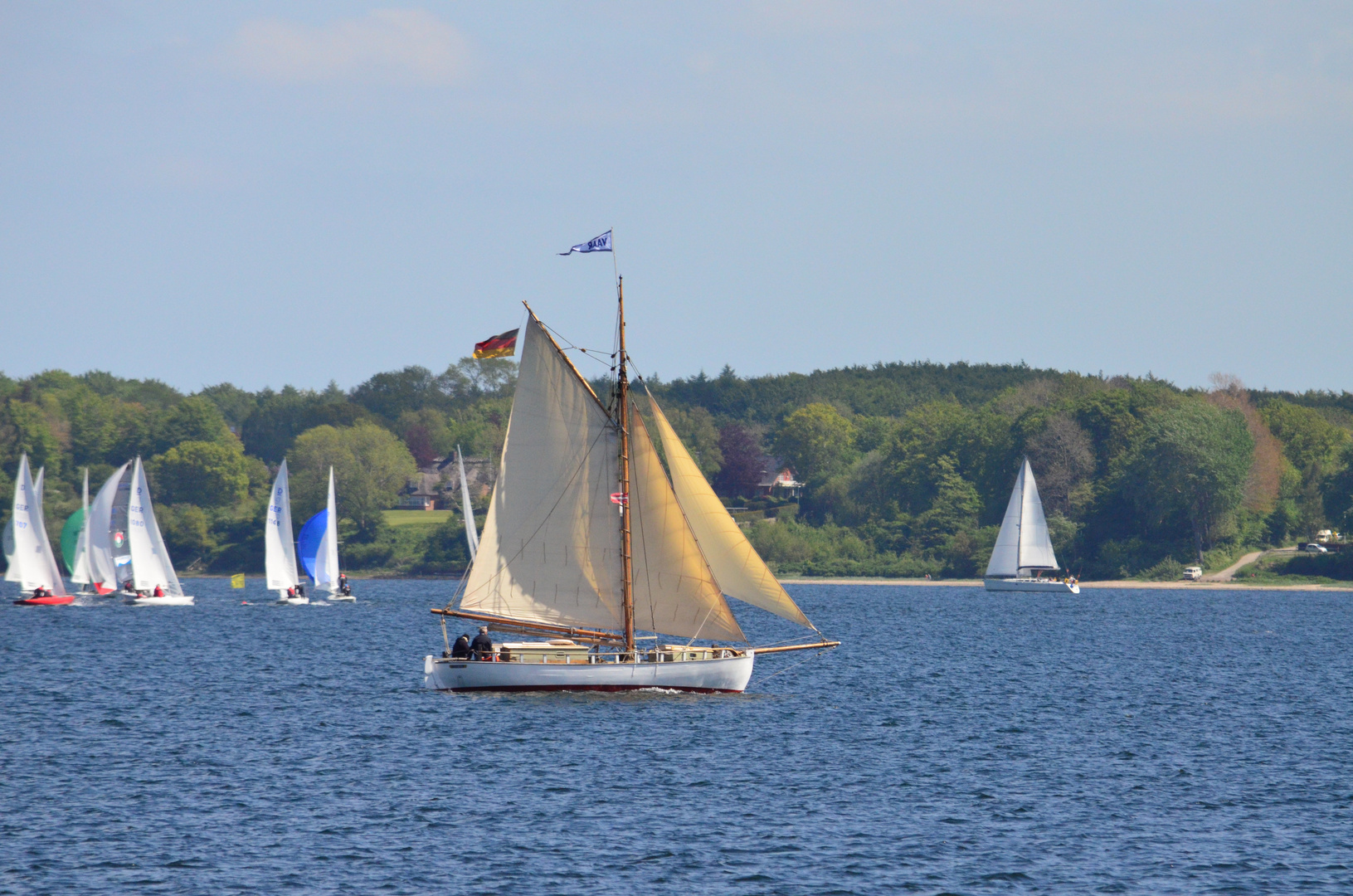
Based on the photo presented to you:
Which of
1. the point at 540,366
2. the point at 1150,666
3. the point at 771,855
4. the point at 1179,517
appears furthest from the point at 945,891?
the point at 1179,517

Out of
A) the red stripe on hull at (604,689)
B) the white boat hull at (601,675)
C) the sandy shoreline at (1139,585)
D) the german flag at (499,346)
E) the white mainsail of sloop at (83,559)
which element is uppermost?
the german flag at (499,346)

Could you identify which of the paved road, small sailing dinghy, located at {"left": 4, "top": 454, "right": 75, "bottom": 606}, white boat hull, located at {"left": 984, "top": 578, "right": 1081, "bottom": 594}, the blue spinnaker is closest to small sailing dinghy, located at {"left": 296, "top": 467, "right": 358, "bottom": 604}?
the blue spinnaker

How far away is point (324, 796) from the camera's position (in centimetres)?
3606

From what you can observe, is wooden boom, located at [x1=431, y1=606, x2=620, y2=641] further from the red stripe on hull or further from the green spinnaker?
the green spinnaker

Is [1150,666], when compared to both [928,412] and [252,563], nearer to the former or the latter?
[928,412]

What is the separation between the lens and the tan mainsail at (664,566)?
50312mm

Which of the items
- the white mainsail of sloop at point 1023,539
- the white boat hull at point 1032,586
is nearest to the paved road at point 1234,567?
the white boat hull at point 1032,586

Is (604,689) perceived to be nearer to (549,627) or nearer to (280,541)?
(549,627)

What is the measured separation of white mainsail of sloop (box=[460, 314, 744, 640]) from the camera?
5134 cm

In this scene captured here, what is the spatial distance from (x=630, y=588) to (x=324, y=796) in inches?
676

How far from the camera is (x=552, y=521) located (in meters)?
51.8

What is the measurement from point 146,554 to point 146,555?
0.30 feet

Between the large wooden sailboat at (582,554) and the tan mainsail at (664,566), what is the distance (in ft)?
0.14

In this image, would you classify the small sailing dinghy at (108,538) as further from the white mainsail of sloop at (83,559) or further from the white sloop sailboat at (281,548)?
the white sloop sailboat at (281,548)
